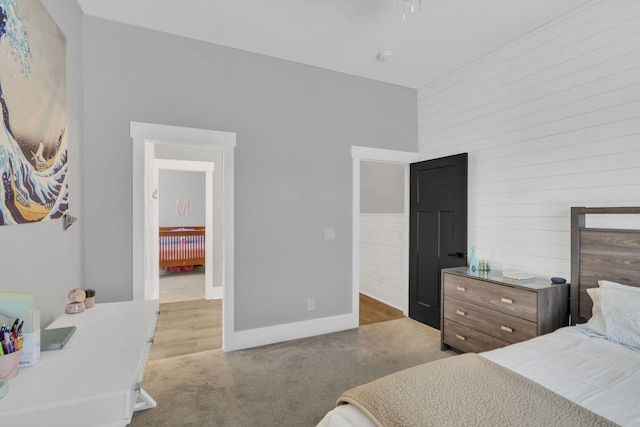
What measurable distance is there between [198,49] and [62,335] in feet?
8.43

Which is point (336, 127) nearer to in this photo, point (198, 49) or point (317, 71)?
point (317, 71)

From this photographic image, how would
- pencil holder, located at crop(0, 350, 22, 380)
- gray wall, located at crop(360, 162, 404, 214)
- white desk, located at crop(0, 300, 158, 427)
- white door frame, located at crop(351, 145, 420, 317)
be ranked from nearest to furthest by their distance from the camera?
white desk, located at crop(0, 300, 158, 427)
pencil holder, located at crop(0, 350, 22, 380)
white door frame, located at crop(351, 145, 420, 317)
gray wall, located at crop(360, 162, 404, 214)

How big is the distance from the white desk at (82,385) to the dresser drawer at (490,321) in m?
2.56

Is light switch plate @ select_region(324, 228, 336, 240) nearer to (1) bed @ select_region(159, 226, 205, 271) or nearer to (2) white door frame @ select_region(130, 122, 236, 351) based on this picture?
(2) white door frame @ select_region(130, 122, 236, 351)

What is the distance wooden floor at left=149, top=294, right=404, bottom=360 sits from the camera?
3.18 m

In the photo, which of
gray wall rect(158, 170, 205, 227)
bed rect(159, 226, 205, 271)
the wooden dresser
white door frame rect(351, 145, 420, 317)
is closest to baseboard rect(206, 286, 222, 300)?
bed rect(159, 226, 205, 271)

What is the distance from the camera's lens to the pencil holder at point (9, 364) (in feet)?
3.55

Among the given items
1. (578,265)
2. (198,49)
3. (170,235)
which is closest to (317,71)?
(198,49)

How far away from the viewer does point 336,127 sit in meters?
3.62

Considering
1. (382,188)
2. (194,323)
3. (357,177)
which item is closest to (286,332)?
(194,323)

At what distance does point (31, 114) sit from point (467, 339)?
11.3 ft

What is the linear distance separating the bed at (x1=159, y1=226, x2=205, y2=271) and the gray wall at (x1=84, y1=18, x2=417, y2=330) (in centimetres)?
412

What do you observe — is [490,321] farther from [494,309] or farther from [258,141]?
[258,141]

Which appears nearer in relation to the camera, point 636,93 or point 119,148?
point 636,93
